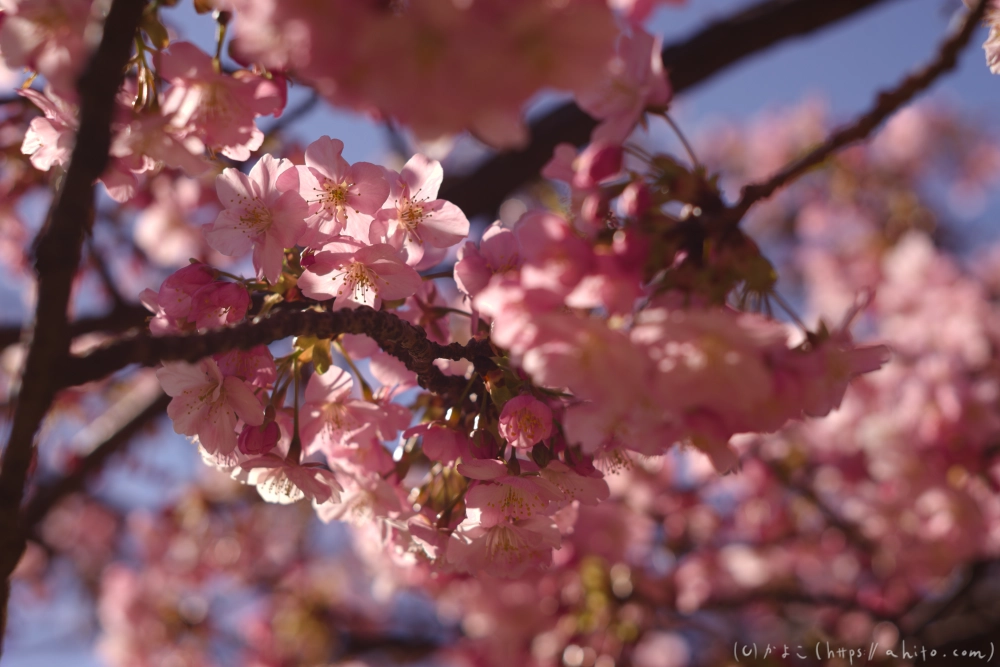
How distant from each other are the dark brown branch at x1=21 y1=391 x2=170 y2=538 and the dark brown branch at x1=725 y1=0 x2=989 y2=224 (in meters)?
2.22

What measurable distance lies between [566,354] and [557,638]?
8.36 ft

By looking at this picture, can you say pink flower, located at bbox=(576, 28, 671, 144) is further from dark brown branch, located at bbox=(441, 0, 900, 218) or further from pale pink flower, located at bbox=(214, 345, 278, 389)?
dark brown branch, located at bbox=(441, 0, 900, 218)

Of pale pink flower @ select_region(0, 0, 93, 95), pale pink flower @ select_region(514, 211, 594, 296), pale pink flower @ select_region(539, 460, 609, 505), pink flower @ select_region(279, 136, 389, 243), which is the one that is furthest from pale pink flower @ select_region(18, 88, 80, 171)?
pale pink flower @ select_region(539, 460, 609, 505)

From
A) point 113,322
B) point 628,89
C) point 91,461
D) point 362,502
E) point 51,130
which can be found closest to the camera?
point 628,89

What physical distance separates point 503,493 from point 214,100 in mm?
844

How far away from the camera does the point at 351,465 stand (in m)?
1.29

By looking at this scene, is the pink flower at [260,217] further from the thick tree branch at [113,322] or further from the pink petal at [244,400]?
the thick tree branch at [113,322]

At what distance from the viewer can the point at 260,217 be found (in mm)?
1167

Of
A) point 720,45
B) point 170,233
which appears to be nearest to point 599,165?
point 720,45

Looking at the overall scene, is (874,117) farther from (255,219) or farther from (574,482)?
(255,219)

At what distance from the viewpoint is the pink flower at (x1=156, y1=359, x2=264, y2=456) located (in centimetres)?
114

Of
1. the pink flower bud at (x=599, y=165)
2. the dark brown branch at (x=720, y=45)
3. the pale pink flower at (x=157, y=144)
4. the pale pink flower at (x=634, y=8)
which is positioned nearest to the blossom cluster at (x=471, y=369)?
the pink flower bud at (x=599, y=165)

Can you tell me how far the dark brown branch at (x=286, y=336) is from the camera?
29.2 inches

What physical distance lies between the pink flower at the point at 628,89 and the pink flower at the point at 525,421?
1.37ft
